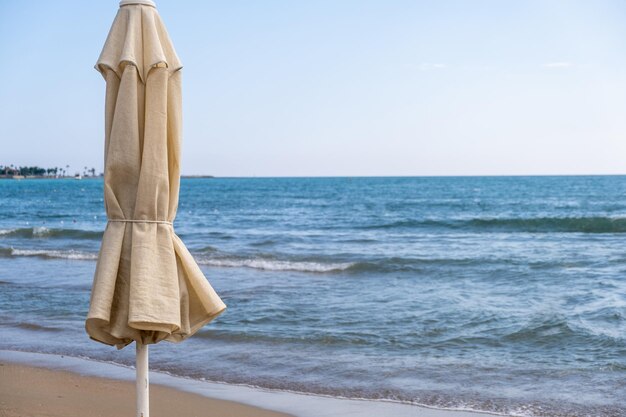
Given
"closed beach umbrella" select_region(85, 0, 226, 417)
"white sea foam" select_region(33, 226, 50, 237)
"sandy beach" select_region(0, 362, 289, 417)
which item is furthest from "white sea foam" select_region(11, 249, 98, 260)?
"closed beach umbrella" select_region(85, 0, 226, 417)

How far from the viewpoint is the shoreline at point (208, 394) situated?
593cm

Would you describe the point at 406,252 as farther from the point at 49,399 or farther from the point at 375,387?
the point at 49,399

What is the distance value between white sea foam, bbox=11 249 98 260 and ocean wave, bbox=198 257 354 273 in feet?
10.4

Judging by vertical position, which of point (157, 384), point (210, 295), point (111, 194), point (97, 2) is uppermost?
point (97, 2)

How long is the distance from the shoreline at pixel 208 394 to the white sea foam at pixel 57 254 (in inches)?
445

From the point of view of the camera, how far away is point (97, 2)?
31.7 feet

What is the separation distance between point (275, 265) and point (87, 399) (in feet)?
34.1

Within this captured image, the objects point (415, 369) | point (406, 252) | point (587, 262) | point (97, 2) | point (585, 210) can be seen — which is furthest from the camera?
point (585, 210)

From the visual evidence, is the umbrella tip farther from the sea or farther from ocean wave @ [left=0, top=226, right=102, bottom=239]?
ocean wave @ [left=0, top=226, right=102, bottom=239]

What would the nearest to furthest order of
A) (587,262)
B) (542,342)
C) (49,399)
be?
(49,399), (542,342), (587,262)

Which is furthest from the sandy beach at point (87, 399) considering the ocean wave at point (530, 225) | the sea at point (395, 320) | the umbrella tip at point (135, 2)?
the ocean wave at point (530, 225)

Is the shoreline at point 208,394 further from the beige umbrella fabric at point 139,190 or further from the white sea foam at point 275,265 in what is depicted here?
the white sea foam at point 275,265

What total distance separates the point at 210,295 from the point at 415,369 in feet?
13.2

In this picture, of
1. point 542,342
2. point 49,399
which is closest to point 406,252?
point 542,342
